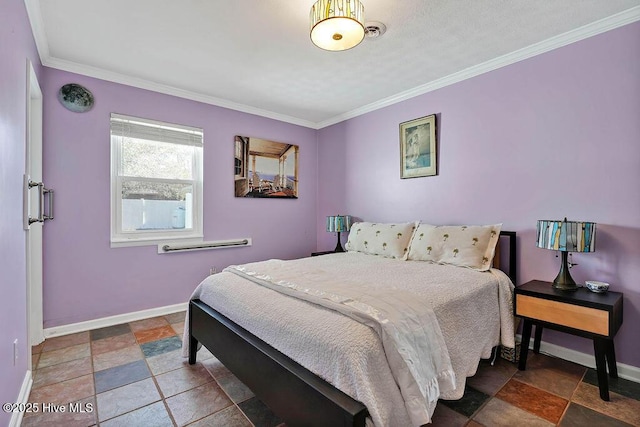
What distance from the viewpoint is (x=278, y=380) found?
4.76ft

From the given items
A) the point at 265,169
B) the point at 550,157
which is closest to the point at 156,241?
the point at 265,169

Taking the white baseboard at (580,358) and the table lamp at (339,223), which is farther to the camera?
the table lamp at (339,223)

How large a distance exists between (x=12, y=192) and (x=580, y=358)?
380cm

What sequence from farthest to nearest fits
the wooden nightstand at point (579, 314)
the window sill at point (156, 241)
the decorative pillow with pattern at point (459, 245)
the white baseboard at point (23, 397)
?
the window sill at point (156, 241), the decorative pillow with pattern at point (459, 245), the wooden nightstand at point (579, 314), the white baseboard at point (23, 397)

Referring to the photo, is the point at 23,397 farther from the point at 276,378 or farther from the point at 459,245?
the point at 459,245

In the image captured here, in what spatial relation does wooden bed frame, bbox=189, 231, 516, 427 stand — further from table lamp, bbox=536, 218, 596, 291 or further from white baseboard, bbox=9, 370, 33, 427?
table lamp, bbox=536, 218, 596, 291

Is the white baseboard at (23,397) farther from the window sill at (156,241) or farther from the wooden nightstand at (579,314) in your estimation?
the wooden nightstand at (579,314)

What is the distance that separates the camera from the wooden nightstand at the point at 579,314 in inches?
73.0

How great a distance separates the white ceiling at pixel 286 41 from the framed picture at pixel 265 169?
0.74 m

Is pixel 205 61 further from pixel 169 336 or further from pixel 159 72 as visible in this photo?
pixel 169 336

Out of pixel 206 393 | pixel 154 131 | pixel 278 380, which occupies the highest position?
pixel 154 131

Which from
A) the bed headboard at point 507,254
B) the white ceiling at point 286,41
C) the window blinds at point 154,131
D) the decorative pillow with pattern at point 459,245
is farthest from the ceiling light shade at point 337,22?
the window blinds at point 154,131

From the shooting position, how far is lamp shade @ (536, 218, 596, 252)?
205 centimetres

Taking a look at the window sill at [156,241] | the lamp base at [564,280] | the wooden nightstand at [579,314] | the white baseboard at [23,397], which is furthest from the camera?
the window sill at [156,241]
